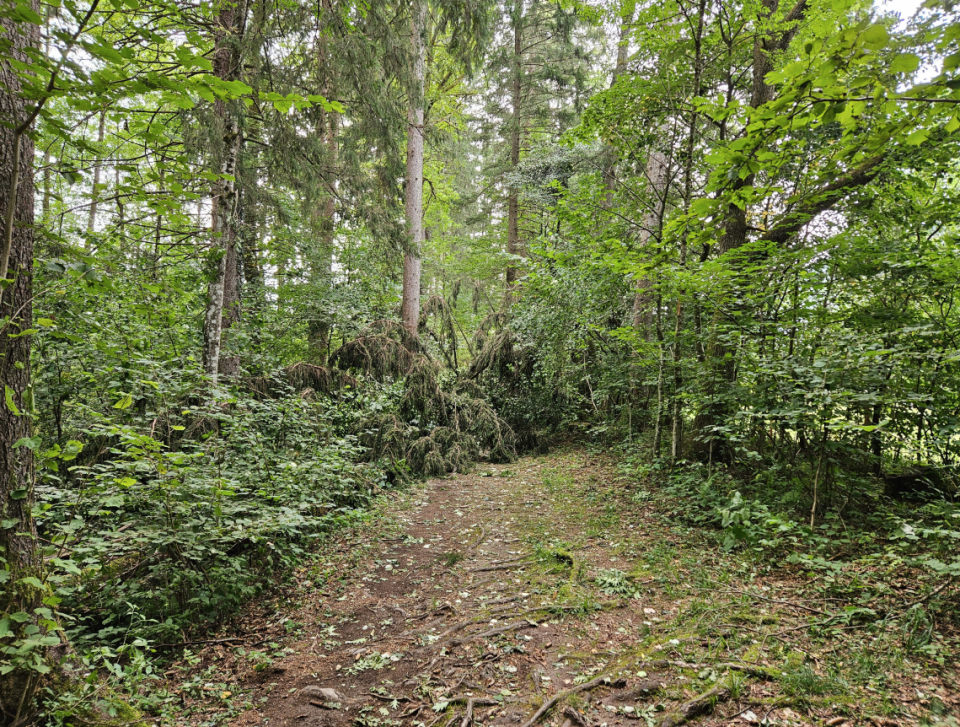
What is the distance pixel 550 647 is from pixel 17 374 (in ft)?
11.9

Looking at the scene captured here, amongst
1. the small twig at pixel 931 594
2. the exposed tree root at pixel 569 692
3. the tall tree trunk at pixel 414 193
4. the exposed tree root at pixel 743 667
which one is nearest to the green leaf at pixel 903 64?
the exposed tree root at pixel 743 667

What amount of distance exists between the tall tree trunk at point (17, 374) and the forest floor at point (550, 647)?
110 cm

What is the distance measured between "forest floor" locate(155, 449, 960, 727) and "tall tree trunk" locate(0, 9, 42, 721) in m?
1.10

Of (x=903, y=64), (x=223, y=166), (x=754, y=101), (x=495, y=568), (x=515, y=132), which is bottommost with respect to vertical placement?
(x=495, y=568)

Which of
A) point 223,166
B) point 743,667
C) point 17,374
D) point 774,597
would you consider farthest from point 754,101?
point 17,374

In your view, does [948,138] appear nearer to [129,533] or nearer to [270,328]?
[129,533]

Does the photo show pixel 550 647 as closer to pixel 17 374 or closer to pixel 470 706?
pixel 470 706

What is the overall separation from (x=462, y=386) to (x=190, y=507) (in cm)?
678

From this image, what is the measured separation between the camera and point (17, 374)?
250 cm

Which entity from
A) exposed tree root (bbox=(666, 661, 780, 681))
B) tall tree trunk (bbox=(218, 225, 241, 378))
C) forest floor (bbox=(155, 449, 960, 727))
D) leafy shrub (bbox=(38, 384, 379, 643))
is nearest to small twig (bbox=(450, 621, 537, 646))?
forest floor (bbox=(155, 449, 960, 727))

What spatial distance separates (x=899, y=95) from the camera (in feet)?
6.34

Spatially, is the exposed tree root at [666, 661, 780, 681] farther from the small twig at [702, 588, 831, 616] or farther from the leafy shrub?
the leafy shrub

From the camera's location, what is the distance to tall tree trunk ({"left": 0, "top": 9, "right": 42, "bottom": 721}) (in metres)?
2.36

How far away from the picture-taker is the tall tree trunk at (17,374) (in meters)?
2.36
